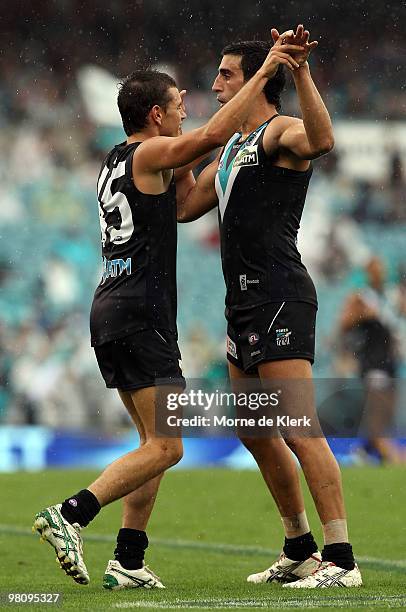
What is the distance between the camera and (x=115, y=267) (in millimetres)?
5426

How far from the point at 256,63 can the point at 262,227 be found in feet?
2.64

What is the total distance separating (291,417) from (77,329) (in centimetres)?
1205

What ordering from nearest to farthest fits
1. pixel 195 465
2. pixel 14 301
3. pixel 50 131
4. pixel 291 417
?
pixel 291 417 → pixel 195 465 → pixel 14 301 → pixel 50 131

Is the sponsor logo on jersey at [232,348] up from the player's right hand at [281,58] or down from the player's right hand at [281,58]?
down

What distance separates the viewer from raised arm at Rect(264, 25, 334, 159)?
5.10m

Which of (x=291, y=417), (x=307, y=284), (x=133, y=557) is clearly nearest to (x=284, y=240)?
(x=307, y=284)

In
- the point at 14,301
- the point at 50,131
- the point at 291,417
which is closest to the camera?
the point at 291,417

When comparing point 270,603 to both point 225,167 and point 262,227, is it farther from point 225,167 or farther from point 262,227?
point 225,167

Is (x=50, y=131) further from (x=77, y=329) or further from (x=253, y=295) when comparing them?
(x=253, y=295)

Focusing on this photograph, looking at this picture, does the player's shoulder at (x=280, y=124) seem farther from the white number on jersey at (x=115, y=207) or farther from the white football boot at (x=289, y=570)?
the white football boot at (x=289, y=570)

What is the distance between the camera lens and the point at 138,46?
20.1 metres

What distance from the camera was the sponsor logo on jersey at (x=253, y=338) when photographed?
5.43m

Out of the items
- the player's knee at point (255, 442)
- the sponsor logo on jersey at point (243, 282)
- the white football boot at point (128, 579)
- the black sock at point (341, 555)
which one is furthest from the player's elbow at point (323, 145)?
the white football boot at point (128, 579)

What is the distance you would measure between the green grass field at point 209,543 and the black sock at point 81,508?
0.30 metres
